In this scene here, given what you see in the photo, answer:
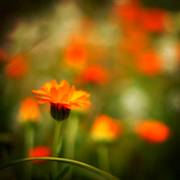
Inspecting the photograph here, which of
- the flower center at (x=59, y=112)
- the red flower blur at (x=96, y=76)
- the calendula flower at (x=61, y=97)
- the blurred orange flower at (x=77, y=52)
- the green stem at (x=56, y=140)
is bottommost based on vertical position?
the green stem at (x=56, y=140)

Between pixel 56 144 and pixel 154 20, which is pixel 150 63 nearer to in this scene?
pixel 154 20

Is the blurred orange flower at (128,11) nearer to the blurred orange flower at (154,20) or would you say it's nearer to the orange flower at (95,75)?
the blurred orange flower at (154,20)

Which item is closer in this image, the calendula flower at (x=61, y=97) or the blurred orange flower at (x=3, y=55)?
the calendula flower at (x=61, y=97)

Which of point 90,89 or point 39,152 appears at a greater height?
point 90,89

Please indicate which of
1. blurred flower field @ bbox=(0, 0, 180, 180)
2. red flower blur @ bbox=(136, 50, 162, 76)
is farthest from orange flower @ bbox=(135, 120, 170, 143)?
red flower blur @ bbox=(136, 50, 162, 76)

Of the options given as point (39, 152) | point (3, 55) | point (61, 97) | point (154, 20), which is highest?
point (154, 20)

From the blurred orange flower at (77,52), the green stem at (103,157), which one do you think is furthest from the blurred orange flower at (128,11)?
the green stem at (103,157)

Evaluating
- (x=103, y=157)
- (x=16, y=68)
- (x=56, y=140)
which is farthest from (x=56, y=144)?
(x=16, y=68)
